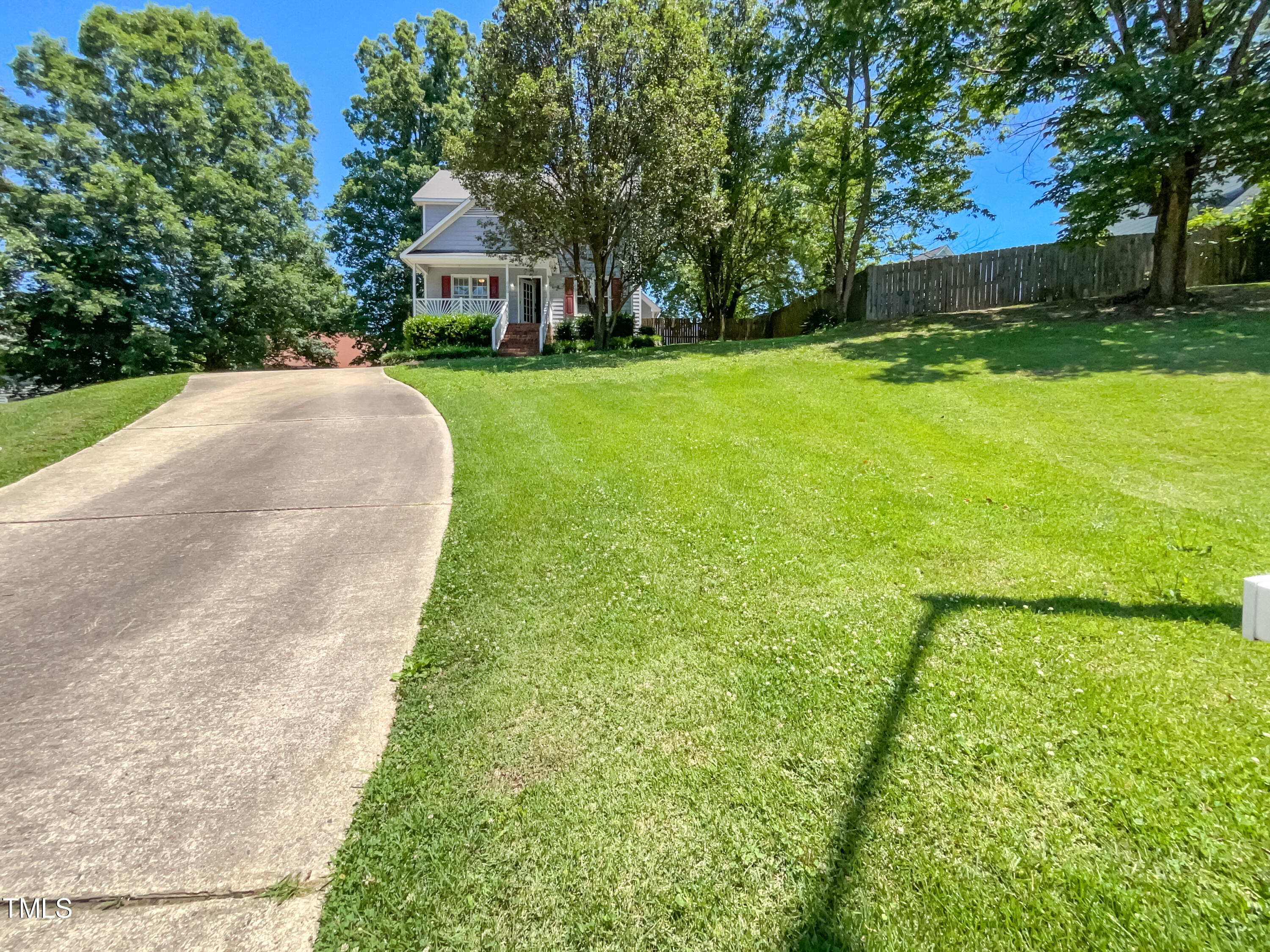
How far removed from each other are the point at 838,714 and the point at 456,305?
20962mm

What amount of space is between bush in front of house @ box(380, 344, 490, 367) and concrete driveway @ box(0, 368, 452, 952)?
11.2 m

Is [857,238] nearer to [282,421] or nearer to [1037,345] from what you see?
[1037,345]

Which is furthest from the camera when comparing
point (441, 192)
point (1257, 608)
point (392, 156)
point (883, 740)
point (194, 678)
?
point (392, 156)

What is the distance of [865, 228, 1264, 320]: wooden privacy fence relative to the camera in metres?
13.9

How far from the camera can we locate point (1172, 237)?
471 inches

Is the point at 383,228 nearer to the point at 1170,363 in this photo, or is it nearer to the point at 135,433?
the point at 135,433

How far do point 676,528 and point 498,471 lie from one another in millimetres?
2248

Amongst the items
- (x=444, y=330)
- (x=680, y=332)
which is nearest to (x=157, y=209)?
(x=444, y=330)

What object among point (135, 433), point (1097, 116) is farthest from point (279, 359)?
point (1097, 116)

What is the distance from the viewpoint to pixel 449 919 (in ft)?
5.70

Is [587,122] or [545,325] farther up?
[587,122]

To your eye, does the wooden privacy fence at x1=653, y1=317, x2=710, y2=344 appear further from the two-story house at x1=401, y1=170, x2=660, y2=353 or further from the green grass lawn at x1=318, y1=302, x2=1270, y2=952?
the green grass lawn at x1=318, y1=302, x2=1270, y2=952

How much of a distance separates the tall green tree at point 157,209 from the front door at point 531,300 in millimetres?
8730

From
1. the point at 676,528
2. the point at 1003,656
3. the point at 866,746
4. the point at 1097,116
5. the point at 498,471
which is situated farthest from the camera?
the point at 1097,116
